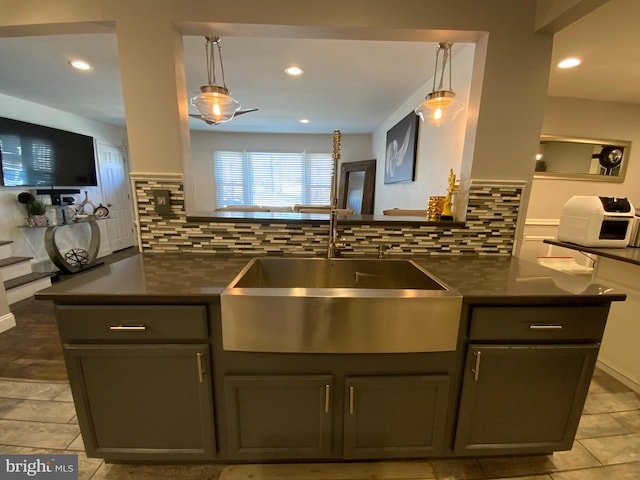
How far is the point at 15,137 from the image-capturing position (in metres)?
3.28

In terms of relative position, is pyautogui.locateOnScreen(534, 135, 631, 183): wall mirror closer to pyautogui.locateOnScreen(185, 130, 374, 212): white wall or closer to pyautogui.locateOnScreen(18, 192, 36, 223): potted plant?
pyautogui.locateOnScreen(185, 130, 374, 212): white wall

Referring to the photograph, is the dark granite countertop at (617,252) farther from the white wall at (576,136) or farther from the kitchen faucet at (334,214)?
the kitchen faucet at (334,214)

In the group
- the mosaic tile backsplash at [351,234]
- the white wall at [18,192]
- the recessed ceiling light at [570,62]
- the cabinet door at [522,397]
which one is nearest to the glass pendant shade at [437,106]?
the mosaic tile backsplash at [351,234]

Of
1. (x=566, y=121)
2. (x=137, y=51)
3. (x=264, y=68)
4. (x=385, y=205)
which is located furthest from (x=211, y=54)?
(x=566, y=121)

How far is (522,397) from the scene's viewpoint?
3.60 feet

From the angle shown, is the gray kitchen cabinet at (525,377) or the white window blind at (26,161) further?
the white window blind at (26,161)

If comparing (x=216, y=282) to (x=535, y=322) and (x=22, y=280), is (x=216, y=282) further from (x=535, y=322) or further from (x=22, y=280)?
(x=22, y=280)

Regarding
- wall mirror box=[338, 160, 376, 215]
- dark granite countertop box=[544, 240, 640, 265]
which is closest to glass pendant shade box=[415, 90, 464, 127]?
dark granite countertop box=[544, 240, 640, 265]

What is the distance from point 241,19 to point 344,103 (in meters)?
2.53

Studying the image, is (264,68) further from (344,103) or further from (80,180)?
(80,180)

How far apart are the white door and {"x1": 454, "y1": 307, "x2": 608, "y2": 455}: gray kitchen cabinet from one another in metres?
6.13

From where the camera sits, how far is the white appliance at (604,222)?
1738mm

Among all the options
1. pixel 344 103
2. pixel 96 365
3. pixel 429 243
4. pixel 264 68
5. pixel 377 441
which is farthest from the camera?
pixel 344 103

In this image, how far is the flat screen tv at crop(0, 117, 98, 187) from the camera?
10.5 feet
